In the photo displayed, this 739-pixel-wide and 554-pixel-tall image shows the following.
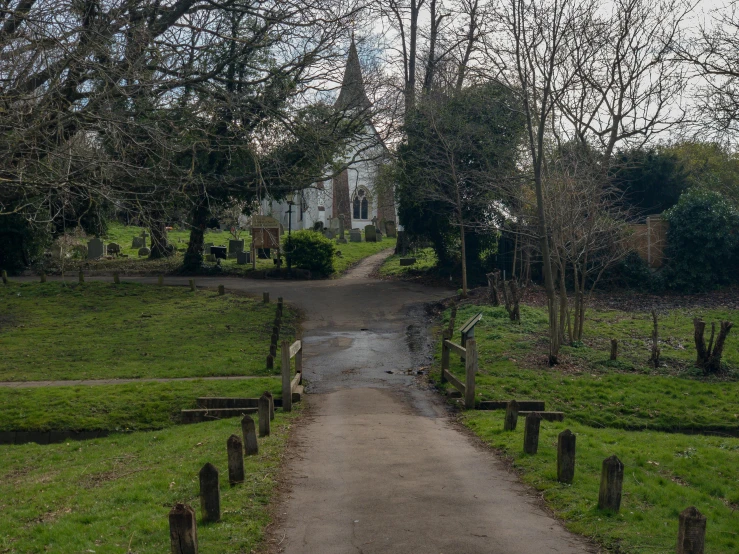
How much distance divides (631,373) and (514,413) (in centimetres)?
648

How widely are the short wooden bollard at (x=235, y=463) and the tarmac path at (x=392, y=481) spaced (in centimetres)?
63

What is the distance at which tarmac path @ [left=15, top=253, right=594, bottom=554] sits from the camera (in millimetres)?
6914

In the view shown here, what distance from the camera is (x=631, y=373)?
16844mm

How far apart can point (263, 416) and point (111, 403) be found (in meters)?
4.68

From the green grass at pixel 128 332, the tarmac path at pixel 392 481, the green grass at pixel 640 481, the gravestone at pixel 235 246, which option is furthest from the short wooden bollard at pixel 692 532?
the gravestone at pixel 235 246

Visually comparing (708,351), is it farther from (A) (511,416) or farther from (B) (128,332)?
(B) (128,332)

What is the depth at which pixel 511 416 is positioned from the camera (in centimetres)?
1163

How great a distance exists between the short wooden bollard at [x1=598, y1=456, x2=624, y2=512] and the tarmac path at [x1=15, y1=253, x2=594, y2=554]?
0.58 m

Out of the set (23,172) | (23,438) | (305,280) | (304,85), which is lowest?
(23,438)

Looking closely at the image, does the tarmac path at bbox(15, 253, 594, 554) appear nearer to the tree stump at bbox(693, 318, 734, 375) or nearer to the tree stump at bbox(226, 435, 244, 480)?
the tree stump at bbox(226, 435, 244, 480)

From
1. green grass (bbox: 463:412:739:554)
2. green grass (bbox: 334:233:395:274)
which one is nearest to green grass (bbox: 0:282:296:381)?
green grass (bbox: 463:412:739:554)

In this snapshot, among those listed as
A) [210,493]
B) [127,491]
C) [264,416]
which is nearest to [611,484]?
[210,493]

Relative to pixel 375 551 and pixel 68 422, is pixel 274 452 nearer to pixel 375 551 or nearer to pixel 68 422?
pixel 375 551

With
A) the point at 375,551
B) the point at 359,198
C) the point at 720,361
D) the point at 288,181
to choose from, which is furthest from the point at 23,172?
the point at 359,198
